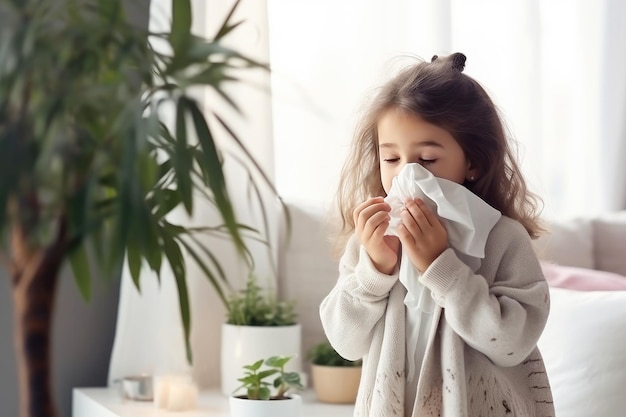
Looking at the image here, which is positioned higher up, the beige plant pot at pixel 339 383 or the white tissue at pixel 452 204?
the white tissue at pixel 452 204

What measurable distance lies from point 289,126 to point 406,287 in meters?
1.08

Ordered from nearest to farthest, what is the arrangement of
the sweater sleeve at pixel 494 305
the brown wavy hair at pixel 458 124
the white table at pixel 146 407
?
the sweater sleeve at pixel 494 305
the brown wavy hair at pixel 458 124
the white table at pixel 146 407

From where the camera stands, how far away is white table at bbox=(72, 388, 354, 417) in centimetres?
204

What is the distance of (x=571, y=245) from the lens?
2.38m

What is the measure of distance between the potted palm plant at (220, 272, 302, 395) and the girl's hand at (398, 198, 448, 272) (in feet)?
2.74

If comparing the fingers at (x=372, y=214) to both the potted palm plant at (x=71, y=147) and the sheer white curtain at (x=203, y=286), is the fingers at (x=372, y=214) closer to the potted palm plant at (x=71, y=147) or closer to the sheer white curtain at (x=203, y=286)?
the potted palm plant at (x=71, y=147)

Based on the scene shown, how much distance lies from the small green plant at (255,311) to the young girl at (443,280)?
0.70 meters

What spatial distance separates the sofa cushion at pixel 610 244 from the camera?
2.40m

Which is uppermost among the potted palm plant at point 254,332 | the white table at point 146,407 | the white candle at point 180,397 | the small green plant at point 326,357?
the potted palm plant at point 254,332

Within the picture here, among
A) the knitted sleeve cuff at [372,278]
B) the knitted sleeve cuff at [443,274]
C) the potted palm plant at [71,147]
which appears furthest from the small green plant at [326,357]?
the potted palm plant at [71,147]

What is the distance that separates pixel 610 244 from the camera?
95.0 inches

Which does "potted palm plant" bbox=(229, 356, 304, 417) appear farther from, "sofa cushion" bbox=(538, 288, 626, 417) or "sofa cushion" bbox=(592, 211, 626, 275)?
"sofa cushion" bbox=(592, 211, 626, 275)

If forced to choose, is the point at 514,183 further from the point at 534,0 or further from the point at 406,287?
the point at 534,0

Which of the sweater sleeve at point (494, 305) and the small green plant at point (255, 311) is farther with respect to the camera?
the small green plant at point (255, 311)
